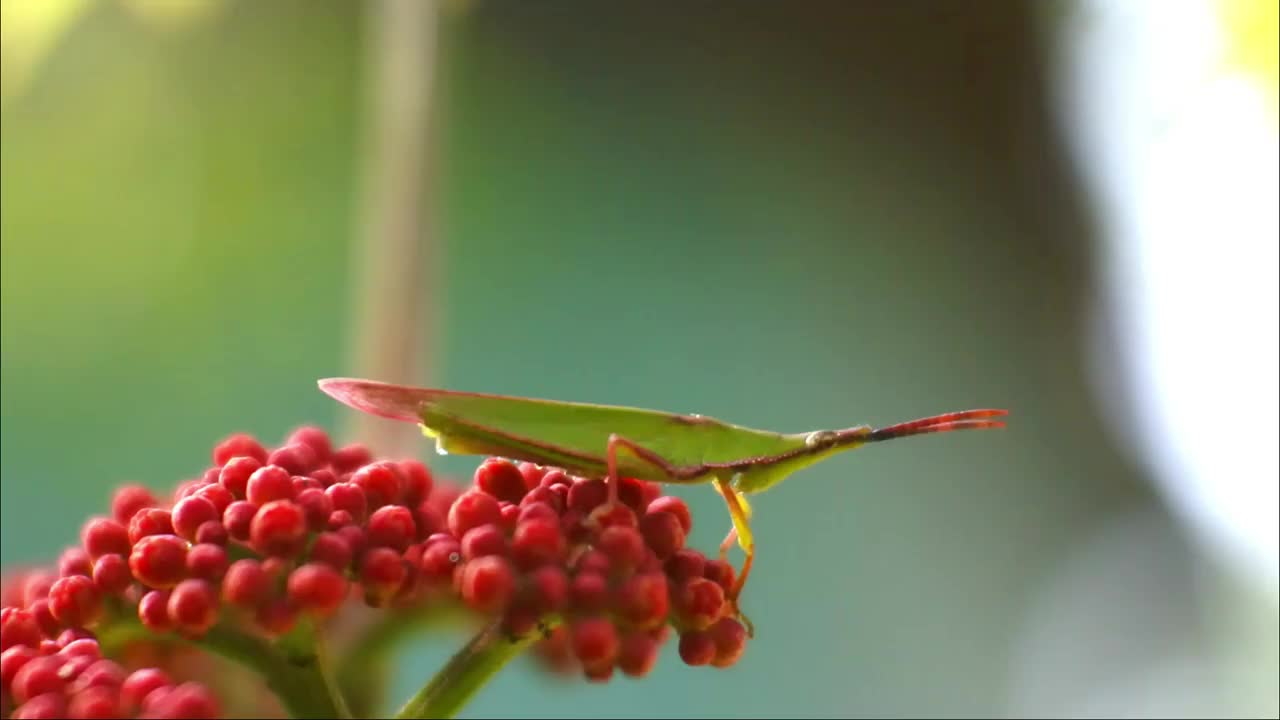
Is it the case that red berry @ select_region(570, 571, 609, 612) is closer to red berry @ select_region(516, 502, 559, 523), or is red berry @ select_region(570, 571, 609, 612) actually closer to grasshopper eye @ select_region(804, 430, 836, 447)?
red berry @ select_region(516, 502, 559, 523)

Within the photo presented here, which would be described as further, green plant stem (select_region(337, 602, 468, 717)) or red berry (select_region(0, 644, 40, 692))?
green plant stem (select_region(337, 602, 468, 717))

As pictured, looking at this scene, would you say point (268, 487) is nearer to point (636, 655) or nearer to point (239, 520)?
point (239, 520)

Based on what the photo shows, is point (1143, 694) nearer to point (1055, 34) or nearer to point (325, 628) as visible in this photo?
point (1055, 34)

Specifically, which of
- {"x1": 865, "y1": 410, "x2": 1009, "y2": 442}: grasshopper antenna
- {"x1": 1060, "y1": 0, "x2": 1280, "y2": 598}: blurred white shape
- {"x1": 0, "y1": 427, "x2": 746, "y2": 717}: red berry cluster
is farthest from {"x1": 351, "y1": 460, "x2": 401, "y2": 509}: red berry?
{"x1": 1060, "y1": 0, "x2": 1280, "y2": 598}: blurred white shape

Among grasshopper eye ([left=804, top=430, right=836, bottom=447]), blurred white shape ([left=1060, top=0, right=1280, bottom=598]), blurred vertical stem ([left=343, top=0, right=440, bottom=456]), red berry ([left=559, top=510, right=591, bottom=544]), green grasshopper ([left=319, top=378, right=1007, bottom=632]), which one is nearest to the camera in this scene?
red berry ([left=559, top=510, right=591, bottom=544])

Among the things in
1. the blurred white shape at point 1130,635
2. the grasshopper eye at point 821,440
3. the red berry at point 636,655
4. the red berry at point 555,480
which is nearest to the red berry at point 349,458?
the red berry at point 555,480

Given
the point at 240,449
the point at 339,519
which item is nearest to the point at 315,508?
the point at 339,519
